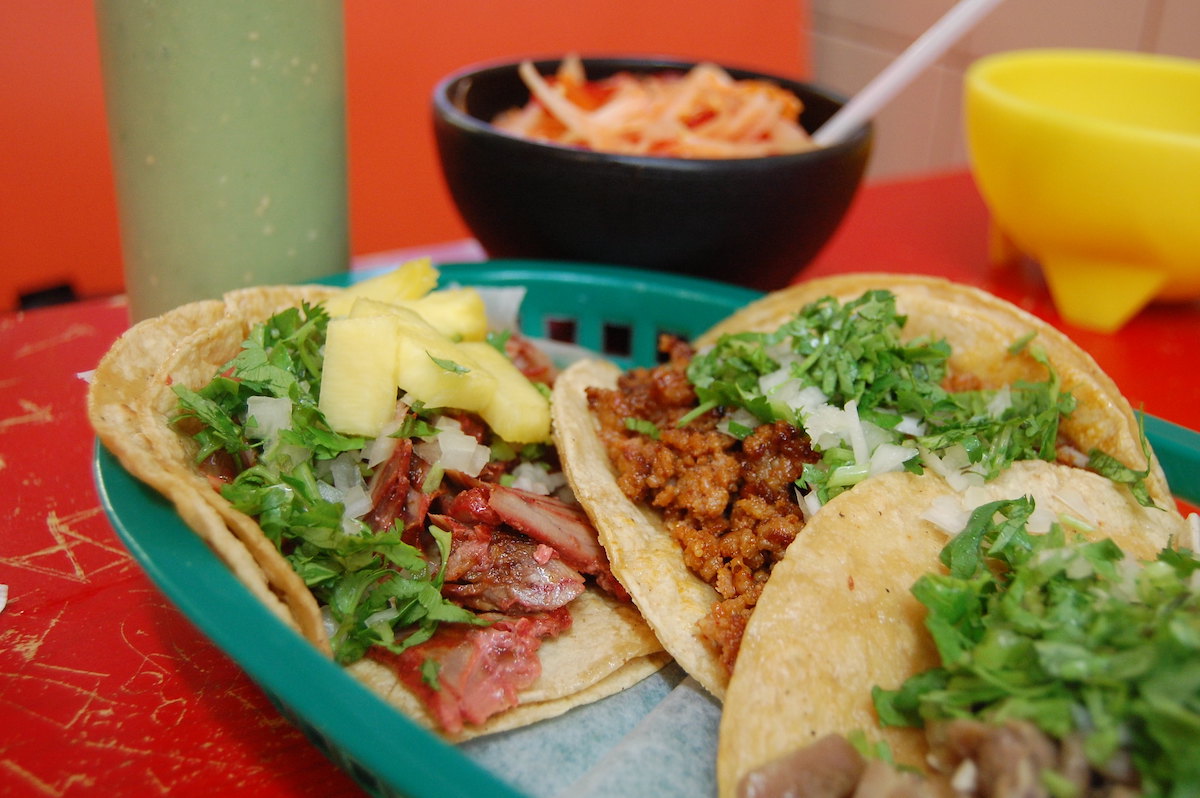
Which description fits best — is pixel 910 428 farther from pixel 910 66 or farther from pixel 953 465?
pixel 910 66

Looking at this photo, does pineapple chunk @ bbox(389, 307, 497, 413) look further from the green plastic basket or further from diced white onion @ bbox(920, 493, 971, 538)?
diced white onion @ bbox(920, 493, 971, 538)

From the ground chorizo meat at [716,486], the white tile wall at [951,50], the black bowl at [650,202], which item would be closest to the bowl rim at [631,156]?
the black bowl at [650,202]

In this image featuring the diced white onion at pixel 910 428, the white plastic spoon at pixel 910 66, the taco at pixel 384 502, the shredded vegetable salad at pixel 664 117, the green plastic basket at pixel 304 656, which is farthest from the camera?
the shredded vegetable salad at pixel 664 117

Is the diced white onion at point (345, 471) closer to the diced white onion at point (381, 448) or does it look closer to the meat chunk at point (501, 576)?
the diced white onion at point (381, 448)

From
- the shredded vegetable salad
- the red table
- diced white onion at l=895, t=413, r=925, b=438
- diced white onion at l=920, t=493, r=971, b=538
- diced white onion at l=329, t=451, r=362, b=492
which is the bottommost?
the red table

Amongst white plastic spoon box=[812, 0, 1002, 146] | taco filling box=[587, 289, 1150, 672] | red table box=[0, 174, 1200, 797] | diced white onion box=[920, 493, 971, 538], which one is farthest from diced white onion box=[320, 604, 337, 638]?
white plastic spoon box=[812, 0, 1002, 146]

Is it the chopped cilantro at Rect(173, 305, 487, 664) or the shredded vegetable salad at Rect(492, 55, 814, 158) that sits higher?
the shredded vegetable salad at Rect(492, 55, 814, 158)

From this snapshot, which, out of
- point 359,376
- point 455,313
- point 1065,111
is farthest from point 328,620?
point 1065,111
